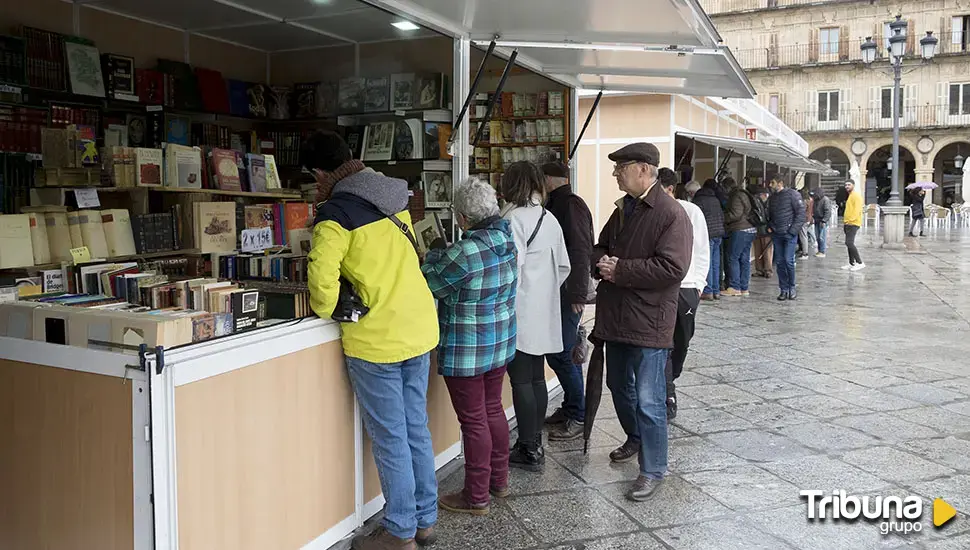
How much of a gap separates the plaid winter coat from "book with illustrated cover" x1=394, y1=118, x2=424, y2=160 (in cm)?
199

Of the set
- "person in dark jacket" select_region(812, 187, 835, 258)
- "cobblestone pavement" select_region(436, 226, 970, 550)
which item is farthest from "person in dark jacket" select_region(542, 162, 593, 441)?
"person in dark jacket" select_region(812, 187, 835, 258)

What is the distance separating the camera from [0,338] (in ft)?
8.57

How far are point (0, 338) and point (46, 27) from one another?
304 centimetres

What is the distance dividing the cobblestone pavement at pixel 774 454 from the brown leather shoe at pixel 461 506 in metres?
0.05

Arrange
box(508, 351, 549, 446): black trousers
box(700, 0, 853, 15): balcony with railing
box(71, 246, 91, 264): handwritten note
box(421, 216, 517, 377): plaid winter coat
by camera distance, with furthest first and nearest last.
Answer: box(700, 0, 853, 15): balcony with railing, box(508, 351, 549, 446): black trousers, box(71, 246, 91, 264): handwritten note, box(421, 216, 517, 377): plaid winter coat

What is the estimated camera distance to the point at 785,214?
10148 millimetres

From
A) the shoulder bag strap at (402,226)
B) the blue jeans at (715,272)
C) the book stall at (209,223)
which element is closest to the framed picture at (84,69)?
the book stall at (209,223)

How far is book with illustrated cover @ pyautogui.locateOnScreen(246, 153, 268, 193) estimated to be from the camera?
4918 millimetres

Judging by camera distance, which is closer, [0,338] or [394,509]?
[0,338]

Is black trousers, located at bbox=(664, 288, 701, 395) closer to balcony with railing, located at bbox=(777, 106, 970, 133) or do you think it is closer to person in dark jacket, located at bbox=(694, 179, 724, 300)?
person in dark jacket, located at bbox=(694, 179, 724, 300)

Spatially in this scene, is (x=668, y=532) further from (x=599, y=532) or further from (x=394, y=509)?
(x=394, y=509)

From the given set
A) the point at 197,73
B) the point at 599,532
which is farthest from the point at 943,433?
the point at 197,73

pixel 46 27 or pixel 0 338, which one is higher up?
pixel 46 27

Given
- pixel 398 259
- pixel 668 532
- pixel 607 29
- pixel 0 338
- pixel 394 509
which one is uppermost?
pixel 607 29
